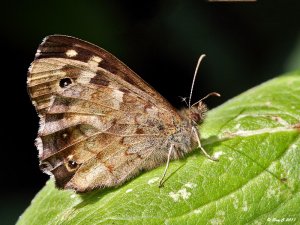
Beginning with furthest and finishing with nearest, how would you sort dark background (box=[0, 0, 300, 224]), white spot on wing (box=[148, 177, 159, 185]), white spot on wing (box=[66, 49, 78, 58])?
dark background (box=[0, 0, 300, 224]) < white spot on wing (box=[66, 49, 78, 58]) < white spot on wing (box=[148, 177, 159, 185])

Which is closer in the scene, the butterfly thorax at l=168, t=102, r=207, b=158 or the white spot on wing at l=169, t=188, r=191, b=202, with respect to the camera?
the white spot on wing at l=169, t=188, r=191, b=202

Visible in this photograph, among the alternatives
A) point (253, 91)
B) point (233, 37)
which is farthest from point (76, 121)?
point (233, 37)

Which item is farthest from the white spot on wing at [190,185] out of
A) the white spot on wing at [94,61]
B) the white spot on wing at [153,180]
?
the white spot on wing at [94,61]

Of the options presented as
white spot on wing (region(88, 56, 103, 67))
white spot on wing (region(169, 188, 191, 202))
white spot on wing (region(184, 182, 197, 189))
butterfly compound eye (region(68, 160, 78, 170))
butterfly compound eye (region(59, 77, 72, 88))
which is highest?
white spot on wing (region(88, 56, 103, 67))

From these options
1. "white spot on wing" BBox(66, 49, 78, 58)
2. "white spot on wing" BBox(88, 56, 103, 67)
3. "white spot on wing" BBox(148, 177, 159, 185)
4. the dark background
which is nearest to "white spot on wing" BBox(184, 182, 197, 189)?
"white spot on wing" BBox(148, 177, 159, 185)

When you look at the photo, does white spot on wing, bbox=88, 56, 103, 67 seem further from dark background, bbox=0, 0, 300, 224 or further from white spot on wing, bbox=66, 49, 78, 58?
dark background, bbox=0, 0, 300, 224

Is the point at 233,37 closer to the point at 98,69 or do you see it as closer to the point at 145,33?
the point at 145,33

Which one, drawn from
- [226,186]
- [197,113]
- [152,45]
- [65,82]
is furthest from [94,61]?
[152,45]

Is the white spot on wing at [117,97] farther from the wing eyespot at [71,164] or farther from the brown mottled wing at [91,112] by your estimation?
the wing eyespot at [71,164]
